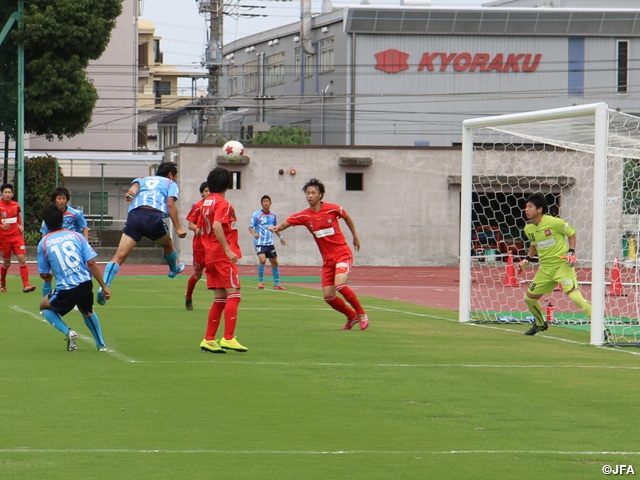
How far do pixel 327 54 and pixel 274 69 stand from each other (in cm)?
971

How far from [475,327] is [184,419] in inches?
348

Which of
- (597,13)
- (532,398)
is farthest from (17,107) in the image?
(597,13)

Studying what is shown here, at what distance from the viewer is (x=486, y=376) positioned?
10.6 m

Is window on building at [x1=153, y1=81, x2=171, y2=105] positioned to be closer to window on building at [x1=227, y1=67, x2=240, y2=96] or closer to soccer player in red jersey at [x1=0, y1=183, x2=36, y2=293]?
window on building at [x1=227, y1=67, x2=240, y2=96]

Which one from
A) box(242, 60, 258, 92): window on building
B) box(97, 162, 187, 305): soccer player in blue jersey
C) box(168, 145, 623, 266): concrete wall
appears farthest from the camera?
box(242, 60, 258, 92): window on building

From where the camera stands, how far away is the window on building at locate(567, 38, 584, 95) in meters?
65.7

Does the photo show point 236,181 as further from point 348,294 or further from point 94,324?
point 94,324

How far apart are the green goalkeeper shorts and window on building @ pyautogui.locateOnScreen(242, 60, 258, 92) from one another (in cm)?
6491

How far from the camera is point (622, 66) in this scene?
66.3 metres

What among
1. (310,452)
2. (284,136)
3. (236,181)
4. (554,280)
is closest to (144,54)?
(284,136)

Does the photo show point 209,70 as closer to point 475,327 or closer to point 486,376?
point 475,327

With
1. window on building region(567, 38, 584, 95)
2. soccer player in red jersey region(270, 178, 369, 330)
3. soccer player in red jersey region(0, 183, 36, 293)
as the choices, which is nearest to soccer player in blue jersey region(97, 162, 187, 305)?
soccer player in red jersey region(270, 178, 369, 330)

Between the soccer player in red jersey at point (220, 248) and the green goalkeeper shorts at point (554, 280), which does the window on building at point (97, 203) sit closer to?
the green goalkeeper shorts at point (554, 280)

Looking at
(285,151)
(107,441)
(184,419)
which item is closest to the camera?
(107,441)
